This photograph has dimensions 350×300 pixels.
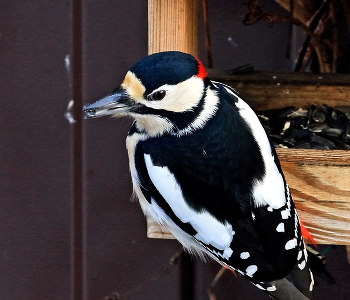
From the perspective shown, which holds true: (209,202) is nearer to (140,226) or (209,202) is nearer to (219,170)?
(219,170)

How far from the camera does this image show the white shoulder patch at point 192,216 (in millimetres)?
1167

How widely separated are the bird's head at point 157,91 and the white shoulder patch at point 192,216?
105 millimetres

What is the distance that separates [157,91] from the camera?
1062 millimetres

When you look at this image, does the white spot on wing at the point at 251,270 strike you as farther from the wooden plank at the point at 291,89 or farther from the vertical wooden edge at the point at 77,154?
the vertical wooden edge at the point at 77,154

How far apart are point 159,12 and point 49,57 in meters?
0.55

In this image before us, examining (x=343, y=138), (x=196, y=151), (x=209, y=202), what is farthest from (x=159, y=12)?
(x=343, y=138)

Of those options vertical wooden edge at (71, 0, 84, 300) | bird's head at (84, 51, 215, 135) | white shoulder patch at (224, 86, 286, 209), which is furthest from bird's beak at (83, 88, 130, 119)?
vertical wooden edge at (71, 0, 84, 300)

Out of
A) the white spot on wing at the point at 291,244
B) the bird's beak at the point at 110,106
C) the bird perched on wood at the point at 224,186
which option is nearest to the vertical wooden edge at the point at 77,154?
the bird perched on wood at the point at 224,186

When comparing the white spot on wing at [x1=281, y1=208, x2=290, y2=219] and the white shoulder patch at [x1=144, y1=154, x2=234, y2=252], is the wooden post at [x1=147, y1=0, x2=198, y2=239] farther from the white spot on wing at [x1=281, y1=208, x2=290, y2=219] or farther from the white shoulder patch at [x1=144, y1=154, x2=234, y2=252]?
the white spot on wing at [x1=281, y1=208, x2=290, y2=219]

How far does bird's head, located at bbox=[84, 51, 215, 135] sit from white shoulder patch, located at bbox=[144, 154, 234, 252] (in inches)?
4.1

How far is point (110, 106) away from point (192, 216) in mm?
279

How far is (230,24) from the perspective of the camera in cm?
175

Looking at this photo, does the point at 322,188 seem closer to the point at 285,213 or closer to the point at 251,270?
the point at 285,213

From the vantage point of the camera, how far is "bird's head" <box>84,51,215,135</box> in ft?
3.45
